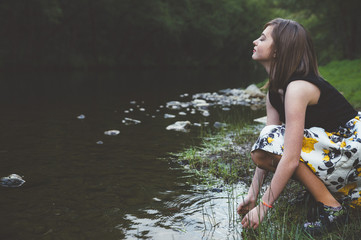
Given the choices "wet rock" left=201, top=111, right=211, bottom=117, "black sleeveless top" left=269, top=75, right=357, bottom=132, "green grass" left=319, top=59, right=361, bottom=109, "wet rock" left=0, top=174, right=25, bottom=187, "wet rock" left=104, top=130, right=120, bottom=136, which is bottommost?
"wet rock" left=0, top=174, right=25, bottom=187

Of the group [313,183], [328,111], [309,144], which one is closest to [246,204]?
[313,183]

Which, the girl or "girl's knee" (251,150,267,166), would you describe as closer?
the girl

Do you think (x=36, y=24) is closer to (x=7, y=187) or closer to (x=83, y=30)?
(x=83, y=30)

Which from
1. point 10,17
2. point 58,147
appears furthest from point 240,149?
point 10,17

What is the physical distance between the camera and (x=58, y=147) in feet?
17.6

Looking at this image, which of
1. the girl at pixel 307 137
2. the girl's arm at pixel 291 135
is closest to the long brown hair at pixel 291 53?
the girl at pixel 307 137

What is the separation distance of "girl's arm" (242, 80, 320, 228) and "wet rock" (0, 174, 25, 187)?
2.46 m

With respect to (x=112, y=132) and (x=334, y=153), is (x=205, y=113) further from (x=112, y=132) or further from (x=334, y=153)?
(x=334, y=153)

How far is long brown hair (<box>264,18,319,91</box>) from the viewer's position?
8.16 ft

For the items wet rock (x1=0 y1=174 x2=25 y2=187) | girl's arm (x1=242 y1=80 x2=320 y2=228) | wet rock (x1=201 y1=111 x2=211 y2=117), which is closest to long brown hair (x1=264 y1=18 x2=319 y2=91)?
girl's arm (x1=242 y1=80 x2=320 y2=228)

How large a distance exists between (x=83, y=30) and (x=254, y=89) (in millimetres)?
23883

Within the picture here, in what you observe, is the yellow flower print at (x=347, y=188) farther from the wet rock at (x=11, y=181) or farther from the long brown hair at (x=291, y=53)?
the wet rock at (x=11, y=181)

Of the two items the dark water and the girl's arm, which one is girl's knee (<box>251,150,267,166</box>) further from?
the dark water

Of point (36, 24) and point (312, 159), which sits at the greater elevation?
point (36, 24)
